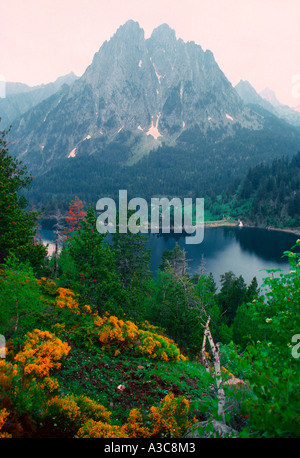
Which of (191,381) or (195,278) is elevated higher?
(191,381)

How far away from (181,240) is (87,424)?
10559 centimetres

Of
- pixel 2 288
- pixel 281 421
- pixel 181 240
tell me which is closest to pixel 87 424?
pixel 281 421

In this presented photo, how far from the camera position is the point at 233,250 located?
329 ft

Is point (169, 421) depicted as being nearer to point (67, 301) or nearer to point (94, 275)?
point (94, 275)

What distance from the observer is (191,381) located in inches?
504

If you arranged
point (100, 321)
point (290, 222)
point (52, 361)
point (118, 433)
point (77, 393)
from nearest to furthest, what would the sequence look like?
point (118, 433)
point (77, 393)
point (52, 361)
point (100, 321)
point (290, 222)

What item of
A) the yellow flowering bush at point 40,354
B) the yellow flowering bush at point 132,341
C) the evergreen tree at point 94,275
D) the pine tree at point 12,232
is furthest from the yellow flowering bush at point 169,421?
the pine tree at point 12,232

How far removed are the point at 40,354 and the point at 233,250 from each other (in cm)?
9680

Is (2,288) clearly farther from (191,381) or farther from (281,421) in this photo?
(281,421)

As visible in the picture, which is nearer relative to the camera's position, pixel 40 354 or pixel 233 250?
pixel 40 354

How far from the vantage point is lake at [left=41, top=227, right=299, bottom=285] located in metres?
76.2

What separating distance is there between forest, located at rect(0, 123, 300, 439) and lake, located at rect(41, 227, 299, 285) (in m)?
45.7

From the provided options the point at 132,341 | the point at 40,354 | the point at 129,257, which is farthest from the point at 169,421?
the point at 129,257

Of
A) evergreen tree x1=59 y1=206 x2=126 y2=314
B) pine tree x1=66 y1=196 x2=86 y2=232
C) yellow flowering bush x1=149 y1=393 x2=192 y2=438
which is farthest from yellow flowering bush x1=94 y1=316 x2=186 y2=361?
pine tree x1=66 y1=196 x2=86 y2=232
